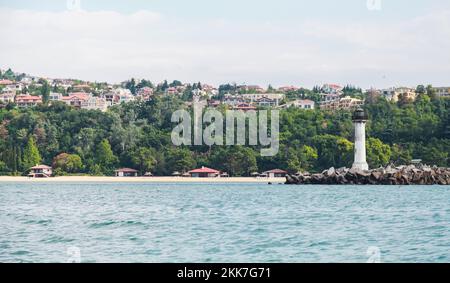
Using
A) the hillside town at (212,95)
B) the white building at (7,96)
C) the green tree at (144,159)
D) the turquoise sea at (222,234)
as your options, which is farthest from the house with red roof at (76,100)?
the turquoise sea at (222,234)

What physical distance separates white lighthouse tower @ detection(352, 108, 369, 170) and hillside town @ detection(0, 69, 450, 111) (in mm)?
23255

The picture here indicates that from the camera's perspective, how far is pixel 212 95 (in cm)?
9750

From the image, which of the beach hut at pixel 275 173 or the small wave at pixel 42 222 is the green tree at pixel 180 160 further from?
the small wave at pixel 42 222

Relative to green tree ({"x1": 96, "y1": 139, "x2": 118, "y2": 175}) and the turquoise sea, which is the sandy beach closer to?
green tree ({"x1": 96, "y1": 139, "x2": 118, "y2": 175})

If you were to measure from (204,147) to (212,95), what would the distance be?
33914mm

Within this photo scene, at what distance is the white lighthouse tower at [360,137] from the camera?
151 ft

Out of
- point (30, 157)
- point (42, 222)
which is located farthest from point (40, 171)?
point (42, 222)

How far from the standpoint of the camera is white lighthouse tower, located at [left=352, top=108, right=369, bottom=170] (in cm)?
4603

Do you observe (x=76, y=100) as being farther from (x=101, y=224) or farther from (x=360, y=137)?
(x=101, y=224)

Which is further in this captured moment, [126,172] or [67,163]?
[126,172]

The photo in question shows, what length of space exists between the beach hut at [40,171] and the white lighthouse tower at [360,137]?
21745mm

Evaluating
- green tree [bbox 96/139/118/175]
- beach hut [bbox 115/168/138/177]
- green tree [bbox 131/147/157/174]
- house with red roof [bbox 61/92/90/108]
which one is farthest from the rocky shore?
house with red roof [bbox 61/92/90/108]

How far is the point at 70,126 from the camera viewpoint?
2603 inches

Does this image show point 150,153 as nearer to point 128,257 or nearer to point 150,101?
point 150,101
